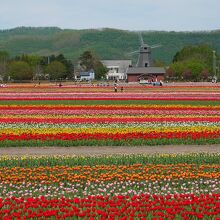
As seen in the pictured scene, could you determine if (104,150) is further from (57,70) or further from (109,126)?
(57,70)

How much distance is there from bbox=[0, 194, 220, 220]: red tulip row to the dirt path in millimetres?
5995

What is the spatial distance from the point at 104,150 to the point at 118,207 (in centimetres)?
721

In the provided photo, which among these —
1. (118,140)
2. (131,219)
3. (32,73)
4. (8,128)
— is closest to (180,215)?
(131,219)

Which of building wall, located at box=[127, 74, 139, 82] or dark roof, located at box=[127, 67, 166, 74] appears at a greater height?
dark roof, located at box=[127, 67, 166, 74]

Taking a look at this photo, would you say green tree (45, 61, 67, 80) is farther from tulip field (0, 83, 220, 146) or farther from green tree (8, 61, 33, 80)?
tulip field (0, 83, 220, 146)

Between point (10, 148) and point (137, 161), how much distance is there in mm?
5352

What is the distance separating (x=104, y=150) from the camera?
16.2m

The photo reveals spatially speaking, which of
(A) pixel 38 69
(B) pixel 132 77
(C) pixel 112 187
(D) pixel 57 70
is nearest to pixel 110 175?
(C) pixel 112 187

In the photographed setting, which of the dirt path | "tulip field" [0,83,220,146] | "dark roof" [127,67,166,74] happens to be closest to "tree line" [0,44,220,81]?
"dark roof" [127,67,166,74]

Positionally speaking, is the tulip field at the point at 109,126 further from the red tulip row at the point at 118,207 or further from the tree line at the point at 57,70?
the tree line at the point at 57,70

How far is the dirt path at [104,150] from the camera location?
51.5 feet

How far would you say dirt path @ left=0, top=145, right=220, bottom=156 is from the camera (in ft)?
51.5

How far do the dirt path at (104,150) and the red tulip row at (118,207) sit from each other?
236 inches

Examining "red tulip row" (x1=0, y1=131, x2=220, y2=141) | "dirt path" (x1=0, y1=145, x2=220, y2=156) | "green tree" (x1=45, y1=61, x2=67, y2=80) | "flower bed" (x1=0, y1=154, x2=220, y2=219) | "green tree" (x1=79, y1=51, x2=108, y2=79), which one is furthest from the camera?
"green tree" (x1=79, y1=51, x2=108, y2=79)
